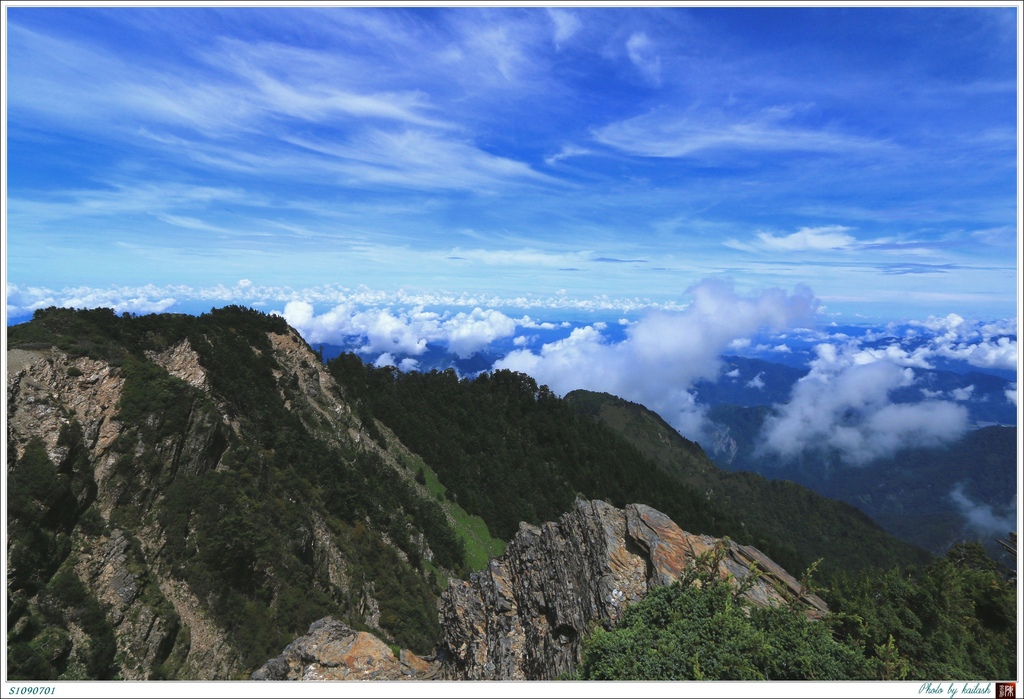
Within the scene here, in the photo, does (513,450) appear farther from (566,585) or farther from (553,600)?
(566,585)

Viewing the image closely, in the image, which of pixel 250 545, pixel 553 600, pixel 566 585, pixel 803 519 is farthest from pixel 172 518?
pixel 803 519

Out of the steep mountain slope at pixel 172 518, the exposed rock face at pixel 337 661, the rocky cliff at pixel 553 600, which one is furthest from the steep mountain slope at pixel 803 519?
the exposed rock face at pixel 337 661

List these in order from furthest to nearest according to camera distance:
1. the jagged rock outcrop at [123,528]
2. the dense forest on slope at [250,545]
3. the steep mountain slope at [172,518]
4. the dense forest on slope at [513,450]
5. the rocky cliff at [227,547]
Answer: the dense forest on slope at [513,450], the steep mountain slope at [172,518], the jagged rock outcrop at [123,528], the rocky cliff at [227,547], the dense forest on slope at [250,545]

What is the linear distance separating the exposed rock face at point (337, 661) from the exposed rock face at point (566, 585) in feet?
8.84

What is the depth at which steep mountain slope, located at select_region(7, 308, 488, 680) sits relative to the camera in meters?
23.7

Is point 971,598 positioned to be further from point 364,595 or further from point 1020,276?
point 364,595

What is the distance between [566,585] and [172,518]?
28.4m

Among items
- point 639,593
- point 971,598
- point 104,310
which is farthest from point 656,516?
point 104,310

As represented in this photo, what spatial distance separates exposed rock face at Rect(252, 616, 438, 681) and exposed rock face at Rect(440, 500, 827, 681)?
2694mm

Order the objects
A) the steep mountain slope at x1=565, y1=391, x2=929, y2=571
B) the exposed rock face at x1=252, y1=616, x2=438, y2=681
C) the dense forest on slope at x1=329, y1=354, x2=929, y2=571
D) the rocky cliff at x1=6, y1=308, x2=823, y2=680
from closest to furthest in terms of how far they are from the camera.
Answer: the exposed rock face at x1=252, y1=616, x2=438, y2=681 → the rocky cliff at x1=6, y1=308, x2=823, y2=680 → the dense forest on slope at x1=329, y1=354, x2=929, y2=571 → the steep mountain slope at x1=565, y1=391, x2=929, y2=571

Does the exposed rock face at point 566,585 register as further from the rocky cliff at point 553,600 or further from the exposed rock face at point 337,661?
the exposed rock face at point 337,661

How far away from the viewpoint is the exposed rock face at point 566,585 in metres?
13.5

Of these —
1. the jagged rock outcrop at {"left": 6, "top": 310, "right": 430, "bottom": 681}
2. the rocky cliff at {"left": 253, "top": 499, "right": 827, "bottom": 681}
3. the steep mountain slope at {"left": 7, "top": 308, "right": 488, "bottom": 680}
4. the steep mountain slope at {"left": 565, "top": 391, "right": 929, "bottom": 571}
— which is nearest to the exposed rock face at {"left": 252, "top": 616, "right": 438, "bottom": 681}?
the rocky cliff at {"left": 253, "top": 499, "right": 827, "bottom": 681}

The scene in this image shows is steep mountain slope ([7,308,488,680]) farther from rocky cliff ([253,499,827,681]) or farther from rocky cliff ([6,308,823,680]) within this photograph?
rocky cliff ([253,499,827,681])
